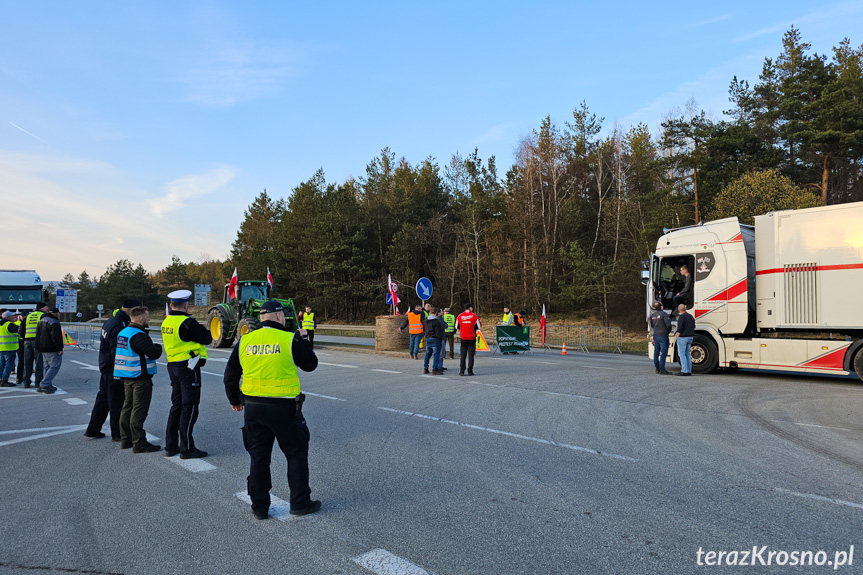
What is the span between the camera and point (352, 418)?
8.52m

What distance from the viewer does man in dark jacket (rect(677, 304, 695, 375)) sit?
13.5 m

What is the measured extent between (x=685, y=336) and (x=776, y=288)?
227cm

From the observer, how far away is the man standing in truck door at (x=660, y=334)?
45.8 ft

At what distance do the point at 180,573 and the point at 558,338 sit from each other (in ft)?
80.4

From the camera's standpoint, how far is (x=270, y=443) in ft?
14.8

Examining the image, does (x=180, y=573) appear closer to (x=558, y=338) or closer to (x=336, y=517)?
(x=336, y=517)

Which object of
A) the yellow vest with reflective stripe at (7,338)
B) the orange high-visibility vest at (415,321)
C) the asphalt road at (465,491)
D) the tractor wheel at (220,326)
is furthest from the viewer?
the tractor wheel at (220,326)

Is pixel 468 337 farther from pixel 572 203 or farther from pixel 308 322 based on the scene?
pixel 572 203

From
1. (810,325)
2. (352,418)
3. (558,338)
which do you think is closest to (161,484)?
(352,418)

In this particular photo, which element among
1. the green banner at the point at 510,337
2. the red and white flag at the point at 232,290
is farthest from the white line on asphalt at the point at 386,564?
Result: the red and white flag at the point at 232,290

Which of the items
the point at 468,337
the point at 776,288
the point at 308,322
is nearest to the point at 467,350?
the point at 468,337

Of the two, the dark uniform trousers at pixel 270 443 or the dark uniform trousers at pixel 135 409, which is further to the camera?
the dark uniform trousers at pixel 135 409

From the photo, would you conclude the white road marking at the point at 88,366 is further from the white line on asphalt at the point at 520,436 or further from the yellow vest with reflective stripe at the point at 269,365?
the yellow vest with reflective stripe at the point at 269,365

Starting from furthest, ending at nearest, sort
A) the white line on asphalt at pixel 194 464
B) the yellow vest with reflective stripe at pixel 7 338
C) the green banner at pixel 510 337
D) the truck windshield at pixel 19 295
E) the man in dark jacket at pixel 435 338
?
the truck windshield at pixel 19 295, the green banner at pixel 510 337, the man in dark jacket at pixel 435 338, the yellow vest with reflective stripe at pixel 7 338, the white line on asphalt at pixel 194 464
